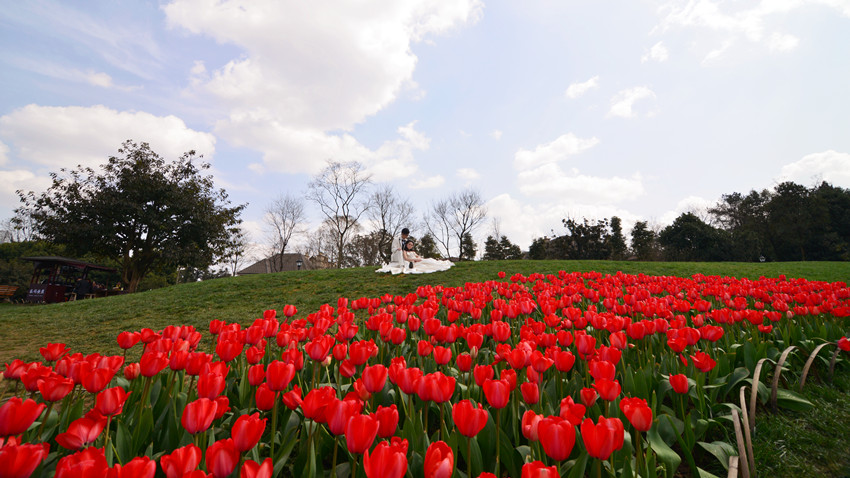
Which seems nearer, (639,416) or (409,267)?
(639,416)

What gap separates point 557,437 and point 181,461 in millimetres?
1078

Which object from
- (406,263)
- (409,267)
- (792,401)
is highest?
(406,263)

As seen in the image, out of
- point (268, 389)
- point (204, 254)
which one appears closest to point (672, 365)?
point (268, 389)

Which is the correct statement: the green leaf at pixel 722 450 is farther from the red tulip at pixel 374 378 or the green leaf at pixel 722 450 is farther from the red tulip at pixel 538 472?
the red tulip at pixel 374 378

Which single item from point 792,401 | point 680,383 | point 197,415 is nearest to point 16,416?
point 197,415

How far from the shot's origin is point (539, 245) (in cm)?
3919

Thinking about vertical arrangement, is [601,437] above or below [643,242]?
below

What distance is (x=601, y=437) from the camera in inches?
43.4

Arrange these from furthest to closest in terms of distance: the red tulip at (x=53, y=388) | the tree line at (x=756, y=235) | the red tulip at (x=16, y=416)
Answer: the tree line at (x=756, y=235)
the red tulip at (x=53, y=388)
the red tulip at (x=16, y=416)

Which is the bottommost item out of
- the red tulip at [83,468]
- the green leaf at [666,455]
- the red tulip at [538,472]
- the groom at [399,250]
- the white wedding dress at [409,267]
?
the green leaf at [666,455]

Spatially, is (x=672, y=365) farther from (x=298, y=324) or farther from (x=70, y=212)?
(x=70, y=212)

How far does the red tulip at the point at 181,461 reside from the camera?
3.24 ft

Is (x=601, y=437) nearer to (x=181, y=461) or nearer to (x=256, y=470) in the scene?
(x=256, y=470)

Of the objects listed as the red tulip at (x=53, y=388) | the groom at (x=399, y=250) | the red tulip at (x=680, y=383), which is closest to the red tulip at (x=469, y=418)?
the red tulip at (x=680, y=383)
